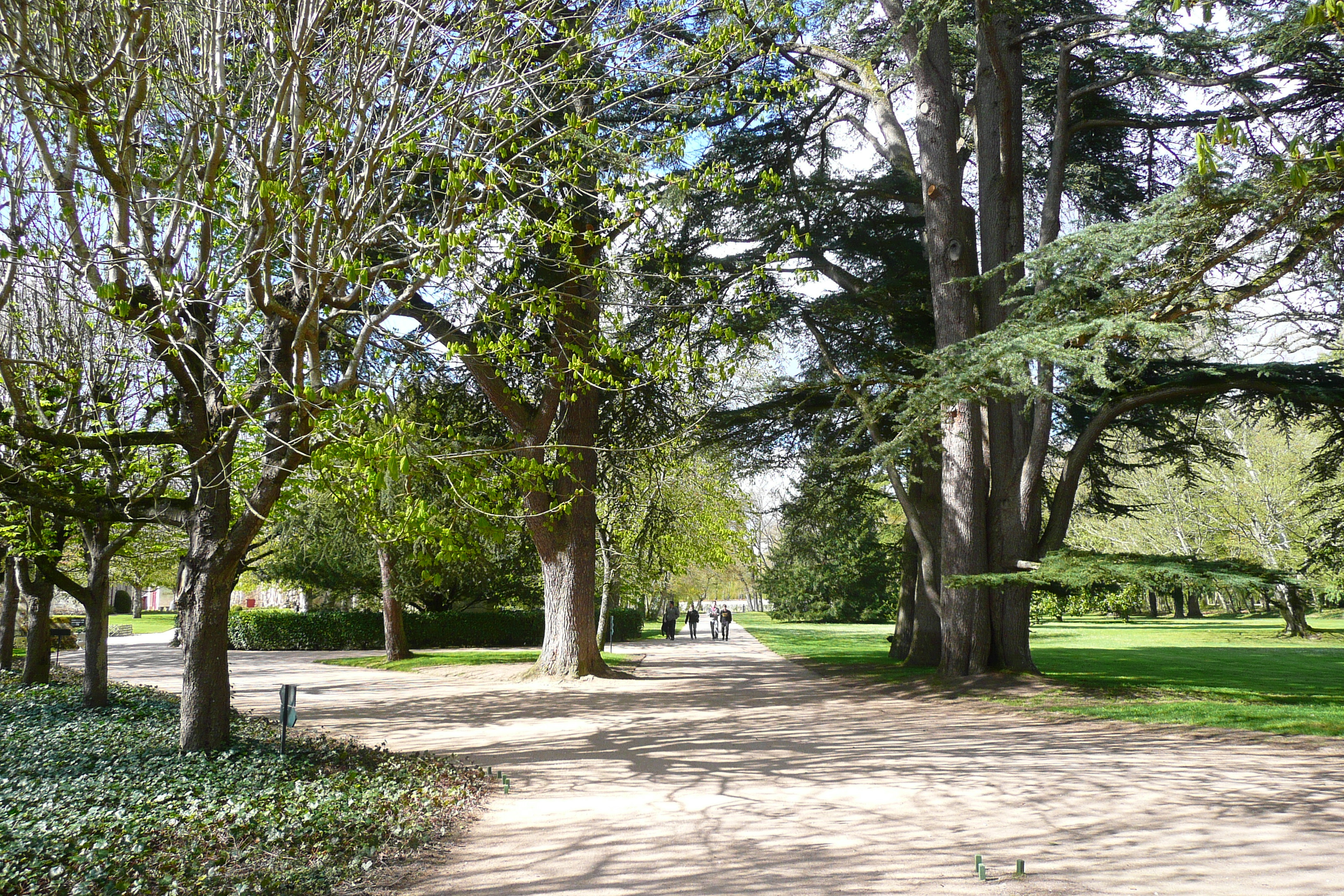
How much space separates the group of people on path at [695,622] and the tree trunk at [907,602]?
48.1ft

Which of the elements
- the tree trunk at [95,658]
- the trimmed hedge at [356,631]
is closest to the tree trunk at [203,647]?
the tree trunk at [95,658]

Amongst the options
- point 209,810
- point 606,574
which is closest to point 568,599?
point 606,574

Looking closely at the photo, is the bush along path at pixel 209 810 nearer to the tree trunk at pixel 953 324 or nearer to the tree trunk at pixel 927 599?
the tree trunk at pixel 953 324

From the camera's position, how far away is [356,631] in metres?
29.1

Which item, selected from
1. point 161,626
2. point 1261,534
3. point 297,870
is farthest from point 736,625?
point 297,870

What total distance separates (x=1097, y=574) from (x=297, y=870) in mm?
9740

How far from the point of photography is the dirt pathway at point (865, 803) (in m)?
4.71

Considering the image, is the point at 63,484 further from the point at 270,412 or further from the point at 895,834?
the point at 895,834

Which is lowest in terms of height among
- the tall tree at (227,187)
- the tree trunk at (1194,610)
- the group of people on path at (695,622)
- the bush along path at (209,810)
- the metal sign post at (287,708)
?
the tree trunk at (1194,610)

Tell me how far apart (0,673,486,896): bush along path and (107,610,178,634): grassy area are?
3616 cm

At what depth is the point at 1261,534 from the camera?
32.4 metres

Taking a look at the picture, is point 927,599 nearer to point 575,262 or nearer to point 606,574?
point 606,574

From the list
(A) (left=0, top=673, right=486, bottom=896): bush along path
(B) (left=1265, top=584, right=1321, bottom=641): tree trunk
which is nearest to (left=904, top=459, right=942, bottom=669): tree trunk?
(B) (left=1265, top=584, right=1321, bottom=641): tree trunk

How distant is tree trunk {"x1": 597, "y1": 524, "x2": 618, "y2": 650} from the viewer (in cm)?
A: 2050
